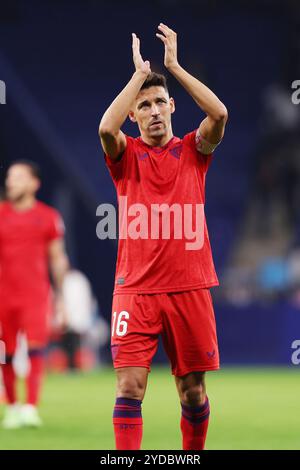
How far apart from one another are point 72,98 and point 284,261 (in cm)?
547

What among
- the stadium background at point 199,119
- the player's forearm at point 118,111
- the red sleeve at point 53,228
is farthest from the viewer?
the stadium background at point 199,119

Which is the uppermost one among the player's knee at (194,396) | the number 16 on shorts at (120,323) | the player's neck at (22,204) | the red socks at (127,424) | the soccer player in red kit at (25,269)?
the player's neck at (22,204)

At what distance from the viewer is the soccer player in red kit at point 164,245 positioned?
562 centimetres

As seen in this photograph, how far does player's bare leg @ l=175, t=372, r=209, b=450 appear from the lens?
5820 mm

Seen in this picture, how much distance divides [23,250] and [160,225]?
3.93 m

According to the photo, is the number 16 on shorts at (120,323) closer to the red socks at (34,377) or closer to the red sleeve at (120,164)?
the red sleeve at (120,164)

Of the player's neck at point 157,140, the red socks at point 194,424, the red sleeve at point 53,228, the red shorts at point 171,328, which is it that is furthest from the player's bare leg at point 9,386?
the player's neck at point 157,140

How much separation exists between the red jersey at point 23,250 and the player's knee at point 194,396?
3.75 meters

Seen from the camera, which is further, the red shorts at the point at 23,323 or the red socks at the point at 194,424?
the red shorts at the point at 23,323

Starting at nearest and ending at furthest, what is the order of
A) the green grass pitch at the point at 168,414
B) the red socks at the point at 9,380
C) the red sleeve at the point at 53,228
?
the green grass pitch at the point at 168,414
the red socks at the point at 9,380
the red sleeve at the point at 53,228

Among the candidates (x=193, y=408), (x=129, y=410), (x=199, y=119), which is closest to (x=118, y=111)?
(x=129, y=410)

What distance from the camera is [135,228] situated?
226 inches

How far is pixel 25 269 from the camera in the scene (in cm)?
A: 949
